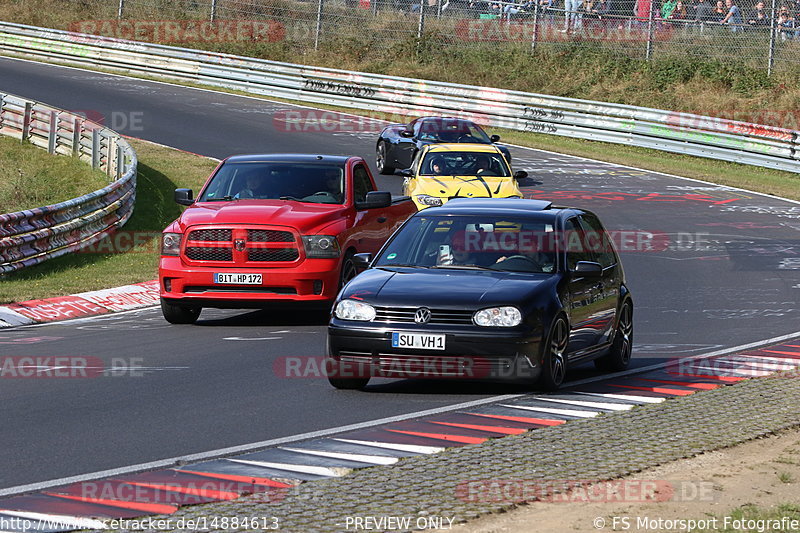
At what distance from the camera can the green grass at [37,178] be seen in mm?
24688

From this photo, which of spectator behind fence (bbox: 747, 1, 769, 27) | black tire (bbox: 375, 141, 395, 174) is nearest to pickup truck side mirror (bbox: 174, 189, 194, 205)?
black tire (bbox: 375, 141, 395, 174)

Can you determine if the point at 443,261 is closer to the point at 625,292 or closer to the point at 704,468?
the point at 625,292

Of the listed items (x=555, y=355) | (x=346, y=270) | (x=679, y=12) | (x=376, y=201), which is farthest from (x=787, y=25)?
(x=555, y=355)

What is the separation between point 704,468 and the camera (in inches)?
316

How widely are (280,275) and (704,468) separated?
23.3 ft

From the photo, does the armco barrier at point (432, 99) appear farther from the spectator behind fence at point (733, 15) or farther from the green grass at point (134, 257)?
the green grass at point (134, 257)

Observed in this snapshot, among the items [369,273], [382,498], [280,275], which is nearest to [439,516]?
[382,498]

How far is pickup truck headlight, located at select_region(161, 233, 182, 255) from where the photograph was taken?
47.9 ft

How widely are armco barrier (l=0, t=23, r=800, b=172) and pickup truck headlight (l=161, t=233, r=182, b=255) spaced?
21.4 metres

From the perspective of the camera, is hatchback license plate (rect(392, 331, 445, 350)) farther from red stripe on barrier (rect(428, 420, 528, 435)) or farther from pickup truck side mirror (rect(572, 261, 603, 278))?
pickup truck side mirror (rect(572, 261, 603, 278))

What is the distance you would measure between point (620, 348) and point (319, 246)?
3.73m

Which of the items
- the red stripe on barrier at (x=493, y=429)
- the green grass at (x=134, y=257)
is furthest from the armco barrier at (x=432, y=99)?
the red stripe on barrier at (x=493, y=429)

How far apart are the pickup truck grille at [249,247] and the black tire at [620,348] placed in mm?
3724

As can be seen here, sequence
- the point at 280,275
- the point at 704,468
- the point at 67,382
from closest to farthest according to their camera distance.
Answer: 1. the point at 704,468
2. the point at 67,382
3. the point at 280,275
